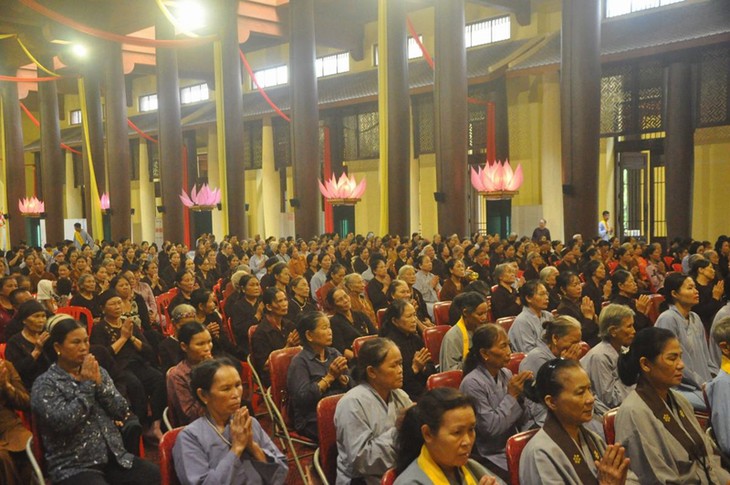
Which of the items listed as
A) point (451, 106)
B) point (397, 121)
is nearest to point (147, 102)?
point (397, 121)

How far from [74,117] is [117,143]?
13.6 meters

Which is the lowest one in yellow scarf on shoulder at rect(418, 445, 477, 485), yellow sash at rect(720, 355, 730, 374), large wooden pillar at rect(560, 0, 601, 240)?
yellow scarf on shoulder at rect(418, 445, 477, 485)

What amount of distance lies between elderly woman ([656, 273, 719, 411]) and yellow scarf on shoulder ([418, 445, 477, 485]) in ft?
9.13

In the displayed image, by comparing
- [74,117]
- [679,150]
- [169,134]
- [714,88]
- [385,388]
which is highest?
[74,117]

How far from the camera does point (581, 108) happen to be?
38.3ft

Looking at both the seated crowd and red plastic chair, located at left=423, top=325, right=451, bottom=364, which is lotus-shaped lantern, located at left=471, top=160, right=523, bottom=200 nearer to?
the seated crowd

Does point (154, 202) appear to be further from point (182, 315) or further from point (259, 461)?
point (259, 461)

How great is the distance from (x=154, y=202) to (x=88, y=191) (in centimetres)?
456

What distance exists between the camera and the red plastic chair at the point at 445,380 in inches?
135

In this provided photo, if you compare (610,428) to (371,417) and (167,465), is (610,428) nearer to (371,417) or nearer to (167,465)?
(371,417)

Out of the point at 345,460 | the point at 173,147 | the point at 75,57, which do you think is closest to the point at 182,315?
the point at 345,460

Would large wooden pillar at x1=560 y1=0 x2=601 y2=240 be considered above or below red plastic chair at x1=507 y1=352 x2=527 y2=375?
above

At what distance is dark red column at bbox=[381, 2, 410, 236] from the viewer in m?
13.9

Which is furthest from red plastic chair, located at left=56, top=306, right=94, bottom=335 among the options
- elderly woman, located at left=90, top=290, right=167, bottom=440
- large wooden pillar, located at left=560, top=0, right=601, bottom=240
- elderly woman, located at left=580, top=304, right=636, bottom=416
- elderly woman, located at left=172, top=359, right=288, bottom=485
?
large wooden pillar, located at left=560, top=0, right=601, bottom=240
